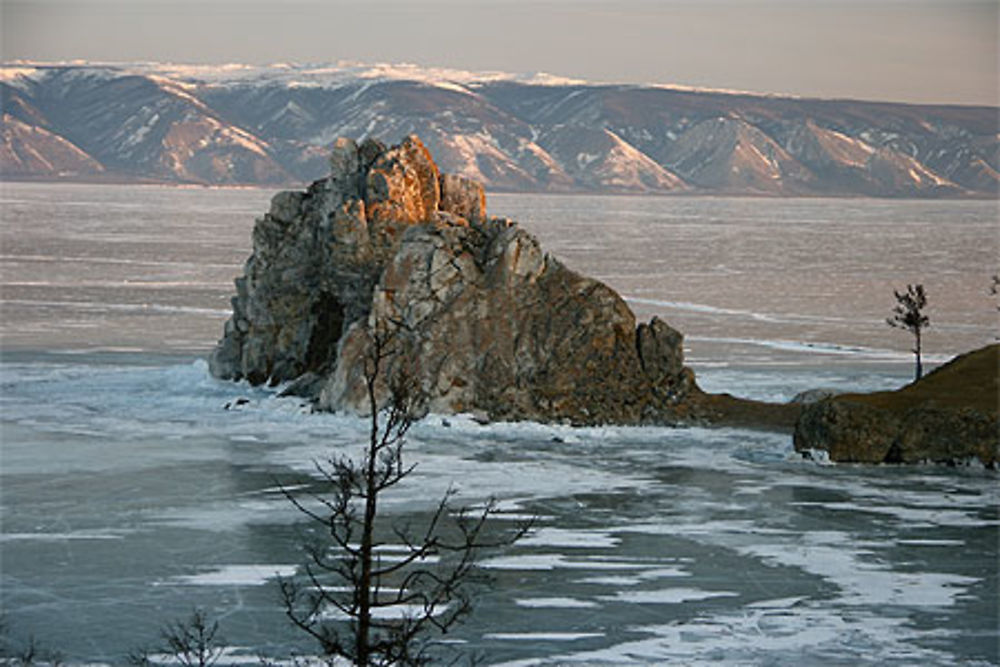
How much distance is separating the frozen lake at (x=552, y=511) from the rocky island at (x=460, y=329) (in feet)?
4.00

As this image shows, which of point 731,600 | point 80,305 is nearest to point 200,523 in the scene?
point 731,600

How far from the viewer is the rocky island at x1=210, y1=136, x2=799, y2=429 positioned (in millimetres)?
38562

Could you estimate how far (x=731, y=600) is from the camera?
21.7 metres

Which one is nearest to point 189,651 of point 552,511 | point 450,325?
point 552,511

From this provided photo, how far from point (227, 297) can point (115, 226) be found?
6333cm

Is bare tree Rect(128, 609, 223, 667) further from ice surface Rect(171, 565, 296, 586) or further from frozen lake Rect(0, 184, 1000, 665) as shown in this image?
ice surface Rect(171, 565, 296, 586)

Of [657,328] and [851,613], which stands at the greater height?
[657,328]

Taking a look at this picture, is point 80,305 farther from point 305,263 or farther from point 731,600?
point 731,600

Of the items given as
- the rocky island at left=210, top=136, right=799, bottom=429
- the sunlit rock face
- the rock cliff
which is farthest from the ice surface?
the rocky island at left=210, top=136, right=799, bottom=429

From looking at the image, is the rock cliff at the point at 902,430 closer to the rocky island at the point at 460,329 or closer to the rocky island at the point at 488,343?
the rocky island at the point at 488,343

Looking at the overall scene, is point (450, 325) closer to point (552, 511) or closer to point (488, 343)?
point (488, 343)

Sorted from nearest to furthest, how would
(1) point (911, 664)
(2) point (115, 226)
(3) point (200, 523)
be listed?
(1) point (911, 664) < (3) point (200, 523) < (2) point (115, 226)

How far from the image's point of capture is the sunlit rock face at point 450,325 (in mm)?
38688

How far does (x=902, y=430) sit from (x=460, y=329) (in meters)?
11.3
